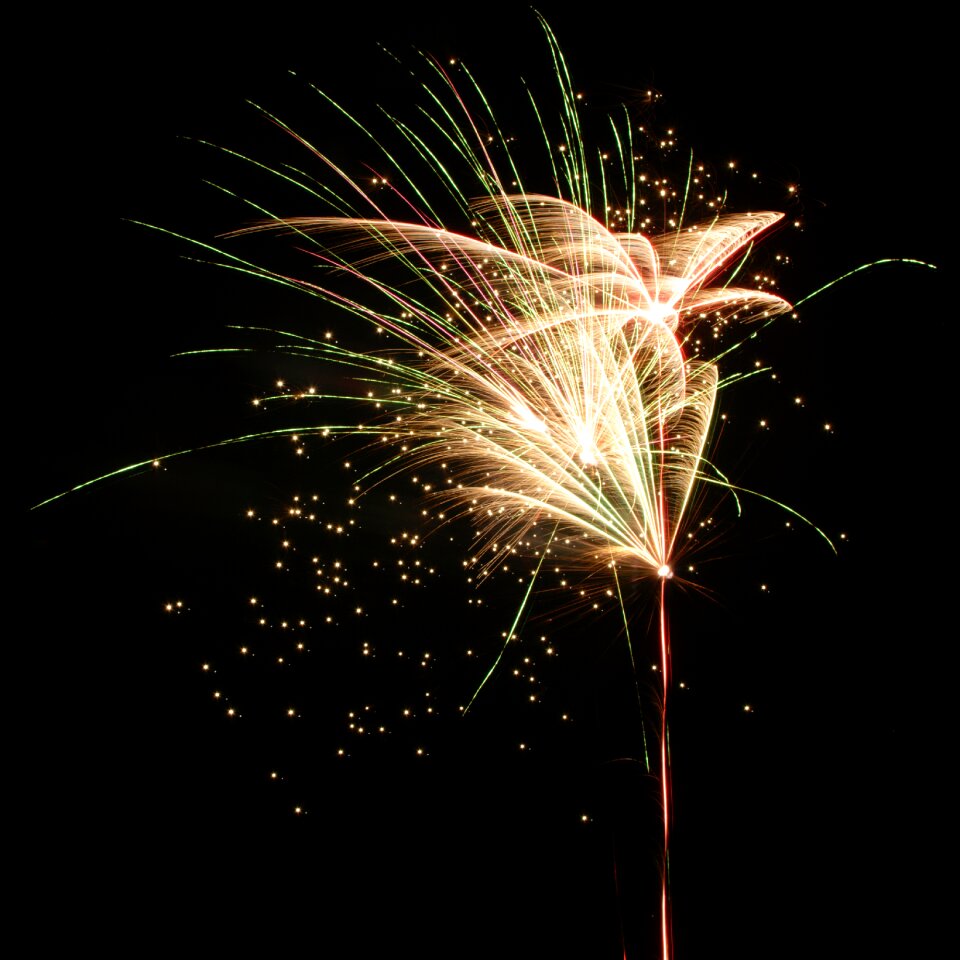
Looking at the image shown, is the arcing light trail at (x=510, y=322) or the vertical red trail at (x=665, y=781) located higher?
A: the arcing light trail at (x=510, y=322)

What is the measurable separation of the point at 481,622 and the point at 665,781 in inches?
29.0

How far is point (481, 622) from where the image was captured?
182cm

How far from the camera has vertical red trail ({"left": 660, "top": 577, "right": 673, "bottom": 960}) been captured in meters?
1.85

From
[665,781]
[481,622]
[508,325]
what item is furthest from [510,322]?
[665,781]

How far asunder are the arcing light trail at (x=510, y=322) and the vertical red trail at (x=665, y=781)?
0.09ft

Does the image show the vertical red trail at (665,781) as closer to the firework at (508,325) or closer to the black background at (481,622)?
the black background at (481,622)

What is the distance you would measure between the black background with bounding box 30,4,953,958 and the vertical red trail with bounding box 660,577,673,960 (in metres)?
0.04

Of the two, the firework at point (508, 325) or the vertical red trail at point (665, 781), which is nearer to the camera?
the firework at point (508, 325)

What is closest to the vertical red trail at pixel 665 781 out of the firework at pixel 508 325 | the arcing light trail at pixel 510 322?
the arcing light trail at pixel 510 322

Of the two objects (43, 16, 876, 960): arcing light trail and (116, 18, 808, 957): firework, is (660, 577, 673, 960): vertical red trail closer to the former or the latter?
(43, 16, 876, 960): arcing light trail

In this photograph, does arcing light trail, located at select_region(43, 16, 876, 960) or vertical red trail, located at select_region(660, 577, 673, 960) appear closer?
arcing light trail, located at select_region(43, 16, 876, 960)

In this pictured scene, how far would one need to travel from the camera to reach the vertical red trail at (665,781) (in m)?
1.85

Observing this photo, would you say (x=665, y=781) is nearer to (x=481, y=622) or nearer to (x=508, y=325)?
(x=481, y=622)

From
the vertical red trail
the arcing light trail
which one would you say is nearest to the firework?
the arcing light trail
